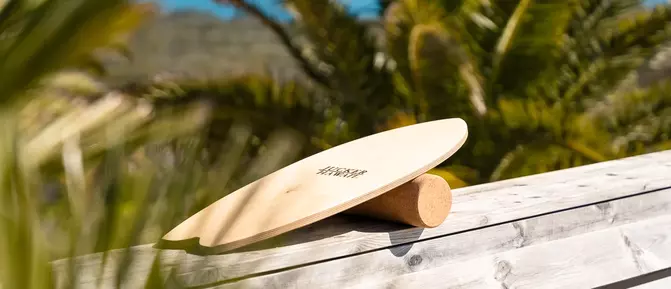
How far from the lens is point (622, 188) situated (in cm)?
206

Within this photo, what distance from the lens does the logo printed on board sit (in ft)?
5.32

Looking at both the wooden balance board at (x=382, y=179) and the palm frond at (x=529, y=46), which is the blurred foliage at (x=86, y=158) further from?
the palm frond at (x=529, y=46)

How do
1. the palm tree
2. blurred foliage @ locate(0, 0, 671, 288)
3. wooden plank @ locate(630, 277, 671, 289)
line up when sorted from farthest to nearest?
blurred foliage @ locate(0, 0, 671, 288)
wooden plank @ locate(630, 277, 671, 289)
the palm tree

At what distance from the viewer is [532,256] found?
182cm

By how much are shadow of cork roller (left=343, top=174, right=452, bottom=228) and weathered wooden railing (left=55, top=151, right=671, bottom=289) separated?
36 millimetres

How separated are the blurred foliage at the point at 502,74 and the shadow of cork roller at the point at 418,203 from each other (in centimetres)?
203

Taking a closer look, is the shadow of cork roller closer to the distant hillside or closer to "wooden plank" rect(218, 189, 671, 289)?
"wooden plank" rect(218, 189, 671, 289)

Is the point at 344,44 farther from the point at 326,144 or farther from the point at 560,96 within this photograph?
the point at 560,96

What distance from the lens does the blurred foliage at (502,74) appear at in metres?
3.78

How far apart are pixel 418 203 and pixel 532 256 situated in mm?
476

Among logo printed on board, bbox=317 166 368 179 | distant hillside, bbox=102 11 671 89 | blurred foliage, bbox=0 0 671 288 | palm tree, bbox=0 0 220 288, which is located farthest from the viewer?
distant hillside, bbox=102 11 671 89

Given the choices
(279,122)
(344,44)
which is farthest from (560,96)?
(279,122)

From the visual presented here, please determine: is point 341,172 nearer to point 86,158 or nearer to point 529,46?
point 86,158

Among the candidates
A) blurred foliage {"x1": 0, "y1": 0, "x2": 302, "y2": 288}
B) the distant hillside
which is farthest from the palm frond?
blurred foliage {"x1": 0, "y1": 0, "x2": 302, "y2": 288}
